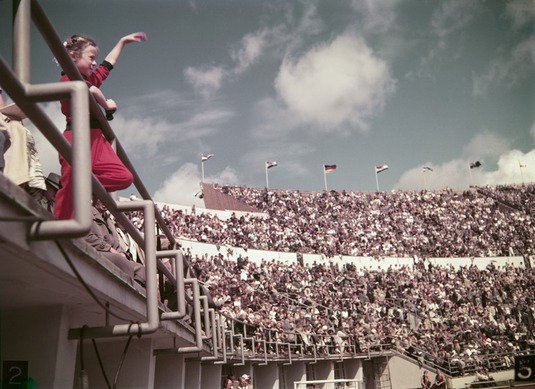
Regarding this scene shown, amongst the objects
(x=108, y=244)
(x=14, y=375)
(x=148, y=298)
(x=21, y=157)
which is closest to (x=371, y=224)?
(x=108, y=244)

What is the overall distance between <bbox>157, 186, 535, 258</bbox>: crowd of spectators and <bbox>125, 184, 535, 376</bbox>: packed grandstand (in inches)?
3.6

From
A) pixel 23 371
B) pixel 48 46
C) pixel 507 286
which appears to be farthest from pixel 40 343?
pixel 507 286

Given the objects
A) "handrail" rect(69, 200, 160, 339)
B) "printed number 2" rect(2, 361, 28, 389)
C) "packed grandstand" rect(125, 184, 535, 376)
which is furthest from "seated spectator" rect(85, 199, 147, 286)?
"packed grandstand" rect(125, 184, 535, 376)

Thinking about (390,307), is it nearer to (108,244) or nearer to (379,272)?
→ (379,272)

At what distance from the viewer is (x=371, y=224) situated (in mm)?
40312

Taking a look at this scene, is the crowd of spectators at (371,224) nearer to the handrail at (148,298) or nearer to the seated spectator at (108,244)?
the seated spectator at (108,244)

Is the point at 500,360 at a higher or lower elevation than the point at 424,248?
lower

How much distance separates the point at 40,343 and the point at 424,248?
36.8 m

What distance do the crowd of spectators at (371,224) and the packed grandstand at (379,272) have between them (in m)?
0.09

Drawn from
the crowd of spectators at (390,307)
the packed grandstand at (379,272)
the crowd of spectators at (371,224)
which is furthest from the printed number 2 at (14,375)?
the crowd of spectators at (371,224)

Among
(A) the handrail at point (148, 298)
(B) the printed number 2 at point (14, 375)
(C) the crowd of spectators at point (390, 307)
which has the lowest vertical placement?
(B) the printed number 2 at point (14, 375)

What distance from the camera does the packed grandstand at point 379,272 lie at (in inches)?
899

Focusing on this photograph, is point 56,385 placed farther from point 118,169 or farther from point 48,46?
point 48,46

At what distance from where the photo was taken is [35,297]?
251 cm
